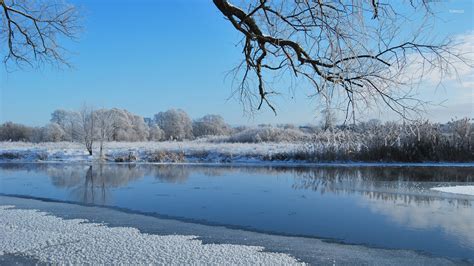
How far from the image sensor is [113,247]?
5.83 metres

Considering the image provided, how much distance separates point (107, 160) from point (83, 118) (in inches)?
176

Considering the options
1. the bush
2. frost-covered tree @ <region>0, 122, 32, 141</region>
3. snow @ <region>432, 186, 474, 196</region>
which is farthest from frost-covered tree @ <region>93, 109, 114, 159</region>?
frost-covered tree @ <region>0, 122, 32, 141</region>

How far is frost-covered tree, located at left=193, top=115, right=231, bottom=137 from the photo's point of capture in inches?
2675

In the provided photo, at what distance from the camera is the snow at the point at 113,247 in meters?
5.28

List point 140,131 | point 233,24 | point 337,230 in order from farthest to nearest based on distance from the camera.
A: point 140,131 < point 337,230 < point 233,24

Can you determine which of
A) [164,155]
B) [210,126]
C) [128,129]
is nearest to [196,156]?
[164,155]

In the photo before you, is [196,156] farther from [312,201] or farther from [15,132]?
[15,132]

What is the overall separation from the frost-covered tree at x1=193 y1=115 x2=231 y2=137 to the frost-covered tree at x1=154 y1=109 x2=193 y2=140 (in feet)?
3.63

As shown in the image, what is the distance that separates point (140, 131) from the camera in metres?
61.5

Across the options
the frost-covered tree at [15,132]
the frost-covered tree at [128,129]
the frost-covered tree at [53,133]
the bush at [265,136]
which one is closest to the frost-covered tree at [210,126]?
the frost-covered tree at [128,129]

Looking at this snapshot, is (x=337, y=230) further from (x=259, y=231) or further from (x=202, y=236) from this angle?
(x=202, y=236)

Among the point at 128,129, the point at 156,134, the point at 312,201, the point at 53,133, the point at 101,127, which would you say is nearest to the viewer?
the point at 312,201

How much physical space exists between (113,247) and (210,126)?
63.3 m

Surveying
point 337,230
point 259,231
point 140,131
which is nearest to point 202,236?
point 259,231
